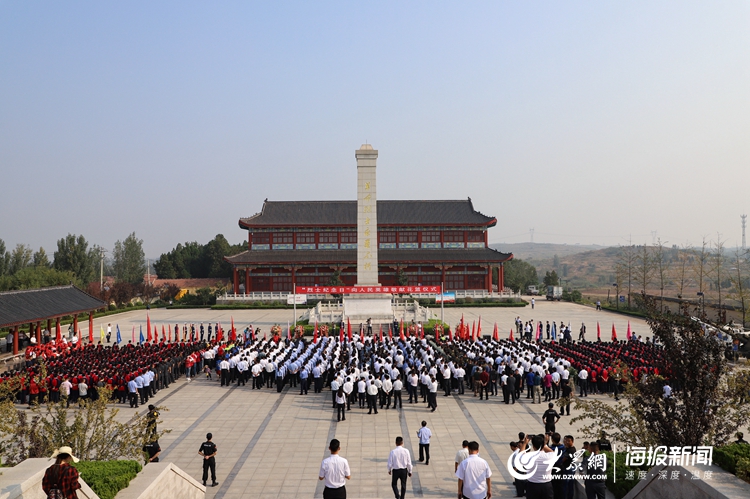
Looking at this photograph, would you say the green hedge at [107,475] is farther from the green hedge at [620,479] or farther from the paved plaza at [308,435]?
the green hedge at [620,479]

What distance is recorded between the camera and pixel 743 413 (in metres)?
7.95

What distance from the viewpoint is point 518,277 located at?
73.1m

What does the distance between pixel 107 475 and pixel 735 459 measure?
8254 millimetres

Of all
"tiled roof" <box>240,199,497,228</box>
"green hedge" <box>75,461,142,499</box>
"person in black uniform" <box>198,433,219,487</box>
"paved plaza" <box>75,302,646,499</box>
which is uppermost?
"tiled roof" <box>240,199,497,228</box>

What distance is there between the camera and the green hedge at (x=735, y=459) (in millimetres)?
6914

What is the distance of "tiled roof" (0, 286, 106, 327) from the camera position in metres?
24.0

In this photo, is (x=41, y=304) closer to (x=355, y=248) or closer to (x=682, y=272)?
(x=355, y=248)

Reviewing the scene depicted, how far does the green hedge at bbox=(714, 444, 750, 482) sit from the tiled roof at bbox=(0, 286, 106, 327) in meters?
24.6

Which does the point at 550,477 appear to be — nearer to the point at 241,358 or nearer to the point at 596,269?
the point at 241,358

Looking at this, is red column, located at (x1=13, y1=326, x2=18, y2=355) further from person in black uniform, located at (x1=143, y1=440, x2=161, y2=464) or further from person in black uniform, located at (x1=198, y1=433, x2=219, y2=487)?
person in black uniform, located at (x1=198, y1=433, x2=219, y2=487)

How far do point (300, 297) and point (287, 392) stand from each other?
18.2 m

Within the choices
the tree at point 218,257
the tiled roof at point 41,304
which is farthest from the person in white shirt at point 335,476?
the tree at point 218,257

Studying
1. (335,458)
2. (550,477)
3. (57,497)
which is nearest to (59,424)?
(57,497)

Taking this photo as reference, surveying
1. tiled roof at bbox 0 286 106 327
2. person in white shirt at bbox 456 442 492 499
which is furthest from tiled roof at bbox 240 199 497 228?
person in white shirt at bbox 456 442 492 499
